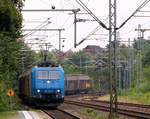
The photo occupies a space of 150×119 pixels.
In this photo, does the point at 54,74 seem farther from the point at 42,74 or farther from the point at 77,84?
the point at 77,84

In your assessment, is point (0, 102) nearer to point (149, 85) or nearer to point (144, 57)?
point (149, 85)

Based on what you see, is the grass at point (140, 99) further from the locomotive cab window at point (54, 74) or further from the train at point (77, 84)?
the train at point (77, 84)

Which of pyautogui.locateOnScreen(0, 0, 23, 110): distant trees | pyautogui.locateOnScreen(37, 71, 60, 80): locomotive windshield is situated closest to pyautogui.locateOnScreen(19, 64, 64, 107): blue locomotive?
pyautogui.locateOnScreen(37, 71, 60, 80): locomotive windshield

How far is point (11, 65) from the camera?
138ft

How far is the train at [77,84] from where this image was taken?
95.8m

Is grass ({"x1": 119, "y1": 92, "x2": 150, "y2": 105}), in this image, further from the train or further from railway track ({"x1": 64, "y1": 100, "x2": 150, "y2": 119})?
the train

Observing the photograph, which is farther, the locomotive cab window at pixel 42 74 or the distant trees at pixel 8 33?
the locomotive cab window at pixel 42 74

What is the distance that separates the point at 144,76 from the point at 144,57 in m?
19.2

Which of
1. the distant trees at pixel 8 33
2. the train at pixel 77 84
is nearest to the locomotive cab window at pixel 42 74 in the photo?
the distant trees at pixel 8 33

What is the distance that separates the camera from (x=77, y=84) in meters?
98.8

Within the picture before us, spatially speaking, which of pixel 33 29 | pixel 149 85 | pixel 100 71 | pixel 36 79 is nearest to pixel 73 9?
pixel 36 79

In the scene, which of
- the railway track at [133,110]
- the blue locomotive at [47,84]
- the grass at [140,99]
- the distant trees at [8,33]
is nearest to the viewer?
the railway track at [133,110]

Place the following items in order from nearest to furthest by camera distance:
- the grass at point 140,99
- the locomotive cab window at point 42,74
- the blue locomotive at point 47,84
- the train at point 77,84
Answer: the blue locomotive at point 47,84, the locomotive cab window at point 42,74, the grass at point 140,99, the train at point 77,84

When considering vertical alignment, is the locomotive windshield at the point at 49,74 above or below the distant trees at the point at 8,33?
below
